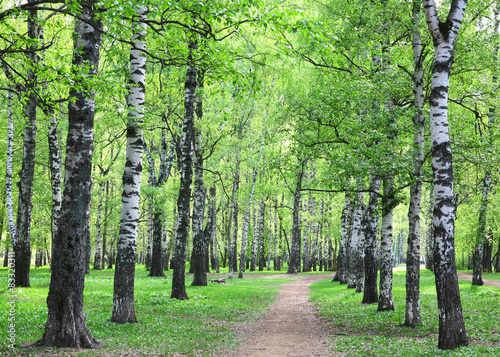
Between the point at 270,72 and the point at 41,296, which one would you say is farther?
the point at 270,72

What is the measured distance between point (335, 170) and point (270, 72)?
583 inches

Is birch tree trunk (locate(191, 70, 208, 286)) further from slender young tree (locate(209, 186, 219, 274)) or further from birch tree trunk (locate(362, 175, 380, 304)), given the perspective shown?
birch tree trunk (locate(362, 175, 380, 304))

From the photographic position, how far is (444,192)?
8336 millimetres

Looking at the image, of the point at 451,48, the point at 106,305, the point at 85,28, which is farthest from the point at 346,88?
the point at 106,305

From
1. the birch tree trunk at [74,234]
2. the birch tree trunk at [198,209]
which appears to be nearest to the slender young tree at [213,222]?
the birch tree trunk at [198,209]

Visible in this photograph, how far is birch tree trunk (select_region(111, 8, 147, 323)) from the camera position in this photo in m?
10.2

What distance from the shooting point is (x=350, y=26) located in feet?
50.0

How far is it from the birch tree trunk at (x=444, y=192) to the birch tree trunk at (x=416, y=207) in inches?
86.8

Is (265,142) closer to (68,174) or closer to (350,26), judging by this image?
(350,26)

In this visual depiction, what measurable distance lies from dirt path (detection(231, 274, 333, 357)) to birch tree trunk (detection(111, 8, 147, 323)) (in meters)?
3.59

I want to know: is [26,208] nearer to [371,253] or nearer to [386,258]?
[371,253]

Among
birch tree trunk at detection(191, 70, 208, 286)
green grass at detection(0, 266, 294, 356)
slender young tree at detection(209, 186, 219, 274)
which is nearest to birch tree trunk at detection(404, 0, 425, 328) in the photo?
green grass at detection(0, 266, 294, 356)

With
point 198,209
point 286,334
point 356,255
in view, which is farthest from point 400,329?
point 198,209

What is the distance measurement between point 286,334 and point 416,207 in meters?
5.82
